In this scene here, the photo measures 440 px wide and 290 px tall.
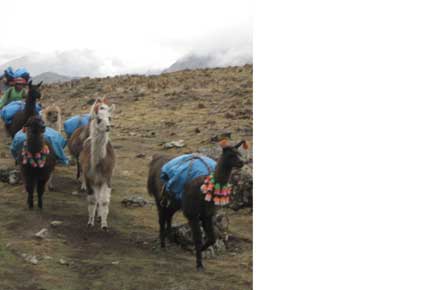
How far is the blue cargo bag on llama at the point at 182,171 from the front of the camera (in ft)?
13.8

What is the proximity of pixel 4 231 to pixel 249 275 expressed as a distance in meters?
2.25

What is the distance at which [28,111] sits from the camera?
629cm

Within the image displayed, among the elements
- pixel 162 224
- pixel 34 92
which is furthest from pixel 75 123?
pixel 162 224

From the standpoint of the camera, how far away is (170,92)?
9.16 metres

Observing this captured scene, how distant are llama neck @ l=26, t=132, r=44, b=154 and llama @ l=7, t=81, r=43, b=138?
791 millimetres

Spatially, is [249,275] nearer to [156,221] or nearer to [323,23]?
[156,221]

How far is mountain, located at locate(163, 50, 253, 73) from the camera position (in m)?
4.56

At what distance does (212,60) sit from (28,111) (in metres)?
2.65

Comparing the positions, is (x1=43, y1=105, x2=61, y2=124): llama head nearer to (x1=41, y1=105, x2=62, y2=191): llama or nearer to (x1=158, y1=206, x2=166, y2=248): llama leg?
(x1=41, y1=105, x2=62, y2=191): llama

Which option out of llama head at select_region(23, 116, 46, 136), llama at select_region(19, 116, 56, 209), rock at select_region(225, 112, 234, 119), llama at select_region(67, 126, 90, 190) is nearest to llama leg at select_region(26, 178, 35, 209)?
llama at select_region(19, 116, 56, 209)

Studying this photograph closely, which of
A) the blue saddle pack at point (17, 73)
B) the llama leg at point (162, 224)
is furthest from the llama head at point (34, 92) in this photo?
the llama leg at point (162, 224)

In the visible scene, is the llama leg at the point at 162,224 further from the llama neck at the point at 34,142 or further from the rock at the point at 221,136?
the llama neck at the point at 34,142

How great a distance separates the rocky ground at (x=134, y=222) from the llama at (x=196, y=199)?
213 mm

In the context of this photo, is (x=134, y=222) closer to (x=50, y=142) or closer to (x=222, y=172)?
(x=50, y=142)
